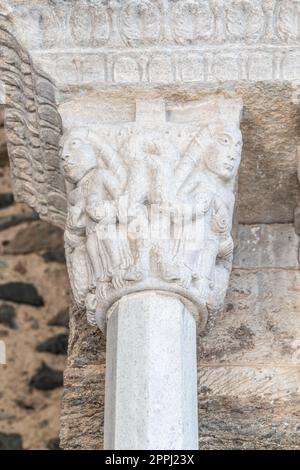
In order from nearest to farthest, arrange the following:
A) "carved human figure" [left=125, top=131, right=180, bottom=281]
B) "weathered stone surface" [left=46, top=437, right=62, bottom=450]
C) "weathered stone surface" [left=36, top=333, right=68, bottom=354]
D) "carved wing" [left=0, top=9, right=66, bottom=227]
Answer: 1. "carved human figure" [left=125, top=131, right=180, bottom=281]
2. "carved wing" [left=0, top=9, right=66, bottom=227]
3. "weathered stone surface" [left=46, top=437, right=62, bottom=450]
4. "weathered stone surface" [left=36, top=333, right=68, bottom=354]

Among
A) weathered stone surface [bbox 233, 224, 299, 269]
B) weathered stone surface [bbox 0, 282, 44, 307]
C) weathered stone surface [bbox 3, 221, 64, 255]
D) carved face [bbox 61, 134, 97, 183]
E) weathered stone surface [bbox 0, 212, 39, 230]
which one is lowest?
weathered stone surface [bbox 0, 282, 44, 307]

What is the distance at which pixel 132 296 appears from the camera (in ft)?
9.96

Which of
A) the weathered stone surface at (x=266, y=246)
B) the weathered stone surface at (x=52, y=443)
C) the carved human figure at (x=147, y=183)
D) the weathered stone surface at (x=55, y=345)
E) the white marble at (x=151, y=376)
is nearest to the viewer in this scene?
the white marble at (x=151, y=376)

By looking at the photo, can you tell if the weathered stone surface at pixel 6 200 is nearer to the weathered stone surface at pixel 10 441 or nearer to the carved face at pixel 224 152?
the weathered stone surface at pixel 10 441

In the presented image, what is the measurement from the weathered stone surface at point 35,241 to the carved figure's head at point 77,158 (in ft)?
6.00

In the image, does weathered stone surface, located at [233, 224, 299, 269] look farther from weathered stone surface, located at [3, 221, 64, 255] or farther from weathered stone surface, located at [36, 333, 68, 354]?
weathered stone surface, located at [3, 221, 64, 255]

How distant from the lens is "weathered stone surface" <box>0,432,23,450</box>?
473cm

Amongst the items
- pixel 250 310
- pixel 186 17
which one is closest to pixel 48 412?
pixel 250 310

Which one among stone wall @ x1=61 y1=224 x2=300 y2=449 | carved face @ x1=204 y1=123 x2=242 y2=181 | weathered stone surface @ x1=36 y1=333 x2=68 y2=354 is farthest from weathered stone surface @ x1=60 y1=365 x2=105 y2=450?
weathered stone surface @ x1=36 y1=333 x2=68 y2=354

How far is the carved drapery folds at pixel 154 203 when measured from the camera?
3.05m

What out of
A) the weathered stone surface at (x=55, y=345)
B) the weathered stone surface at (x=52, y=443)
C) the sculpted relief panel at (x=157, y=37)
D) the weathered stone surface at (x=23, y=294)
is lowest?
the weathered stone surface at (x=52, y=443)

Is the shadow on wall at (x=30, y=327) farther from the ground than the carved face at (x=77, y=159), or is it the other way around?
the carved face at (x=77, y=159)

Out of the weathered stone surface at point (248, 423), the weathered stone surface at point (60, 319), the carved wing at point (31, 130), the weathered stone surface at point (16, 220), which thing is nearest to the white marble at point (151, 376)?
the weathered stone surface at point (248, 423)

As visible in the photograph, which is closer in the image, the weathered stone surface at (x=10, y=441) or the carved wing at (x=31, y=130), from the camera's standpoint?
the carved wing at (x=31, y=130)
